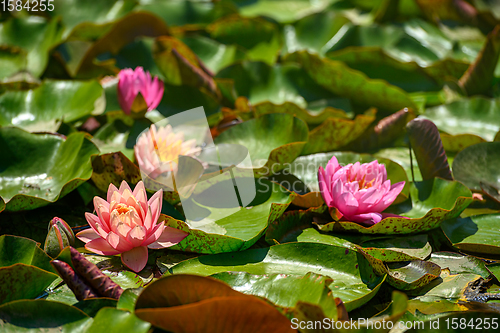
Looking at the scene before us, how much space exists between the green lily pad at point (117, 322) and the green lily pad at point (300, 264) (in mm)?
221

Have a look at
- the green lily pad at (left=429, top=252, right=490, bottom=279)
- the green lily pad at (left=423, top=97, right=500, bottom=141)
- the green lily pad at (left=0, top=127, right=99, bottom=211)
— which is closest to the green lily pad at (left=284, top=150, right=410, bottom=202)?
the green lily pad at (left=429, top=252, right=490, bottom=279)

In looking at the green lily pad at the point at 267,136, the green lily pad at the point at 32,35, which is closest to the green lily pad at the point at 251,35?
the green lily pad at the point at 32,35

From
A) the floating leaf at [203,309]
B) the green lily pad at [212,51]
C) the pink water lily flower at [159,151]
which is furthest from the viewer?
the green lily pad at [212,51]

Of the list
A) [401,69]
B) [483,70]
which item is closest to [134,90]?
[401,69]

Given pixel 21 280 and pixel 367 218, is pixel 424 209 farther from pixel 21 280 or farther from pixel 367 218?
pixel 21 280

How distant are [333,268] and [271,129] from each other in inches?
24.6

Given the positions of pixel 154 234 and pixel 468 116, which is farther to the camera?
pixel 468 116

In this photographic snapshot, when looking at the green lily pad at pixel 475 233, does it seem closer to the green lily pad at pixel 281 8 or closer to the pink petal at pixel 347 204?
the pink petal at pixel 347 204

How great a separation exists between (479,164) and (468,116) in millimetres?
546

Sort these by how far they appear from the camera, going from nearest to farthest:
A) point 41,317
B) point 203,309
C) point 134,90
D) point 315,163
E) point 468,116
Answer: point 203,309 < point 41,317 < point 315,163 < point 134,90 < point 468,116

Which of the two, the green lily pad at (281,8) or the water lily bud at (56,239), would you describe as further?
the green lily pad at (281,8)

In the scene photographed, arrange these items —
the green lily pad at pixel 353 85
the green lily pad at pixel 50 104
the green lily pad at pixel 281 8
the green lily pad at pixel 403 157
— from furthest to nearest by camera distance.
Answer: the green lily pad at pixel 281 8 < the green lily pad at pixel 353 85 < the green lily pad at pixel 50 104 < the green lily pad at pixel 403 157

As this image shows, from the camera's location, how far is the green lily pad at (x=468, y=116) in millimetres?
1862

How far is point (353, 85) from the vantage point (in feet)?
6.45
